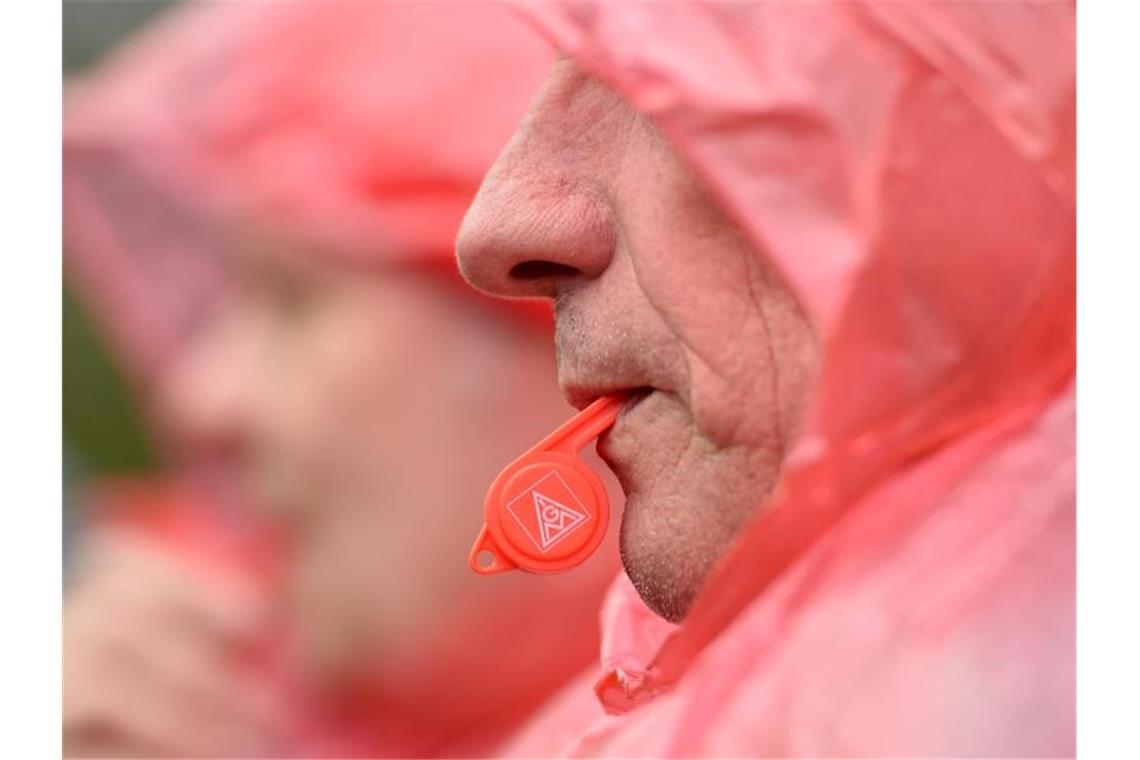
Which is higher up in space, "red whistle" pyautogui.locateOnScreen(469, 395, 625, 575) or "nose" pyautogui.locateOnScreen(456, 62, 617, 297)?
"nose" pyautogui.locateOnScreen(456, 62, 617, 297)

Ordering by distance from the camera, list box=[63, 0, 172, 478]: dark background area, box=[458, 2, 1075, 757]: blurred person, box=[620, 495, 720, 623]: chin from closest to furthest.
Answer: box=[458, 2, 1075, 757]: blurred person < box=[620, 495, 720, 623]: chin < box=[63, 0, 172, 478]: dark background area

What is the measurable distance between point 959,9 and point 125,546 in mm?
747

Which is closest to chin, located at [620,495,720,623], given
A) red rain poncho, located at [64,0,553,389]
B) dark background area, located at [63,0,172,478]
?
red rain poncho, located at [64,0,553,389]

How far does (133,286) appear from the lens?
1.11 metres

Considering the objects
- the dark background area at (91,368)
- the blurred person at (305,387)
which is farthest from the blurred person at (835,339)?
the dark background area at (91,368)

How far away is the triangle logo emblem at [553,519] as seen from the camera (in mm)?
927

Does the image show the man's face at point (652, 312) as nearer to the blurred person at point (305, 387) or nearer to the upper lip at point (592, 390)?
the upper lip at point (592, 390)

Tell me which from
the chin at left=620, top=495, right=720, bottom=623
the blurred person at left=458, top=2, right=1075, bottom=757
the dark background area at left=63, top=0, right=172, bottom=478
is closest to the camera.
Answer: the blurred person at left=458, top=2, right=1075, bottom=757

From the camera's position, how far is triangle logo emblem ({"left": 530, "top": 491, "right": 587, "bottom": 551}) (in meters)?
0.93

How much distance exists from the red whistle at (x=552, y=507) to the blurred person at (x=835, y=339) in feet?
0.15

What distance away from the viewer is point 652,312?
852 millimetres

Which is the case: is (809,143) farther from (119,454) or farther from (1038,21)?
(119,454)

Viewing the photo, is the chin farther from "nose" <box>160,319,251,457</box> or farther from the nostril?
"nose" <box>160,319,251,457</box>

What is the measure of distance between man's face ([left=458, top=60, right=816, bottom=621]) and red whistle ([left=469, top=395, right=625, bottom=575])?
0.02 m
